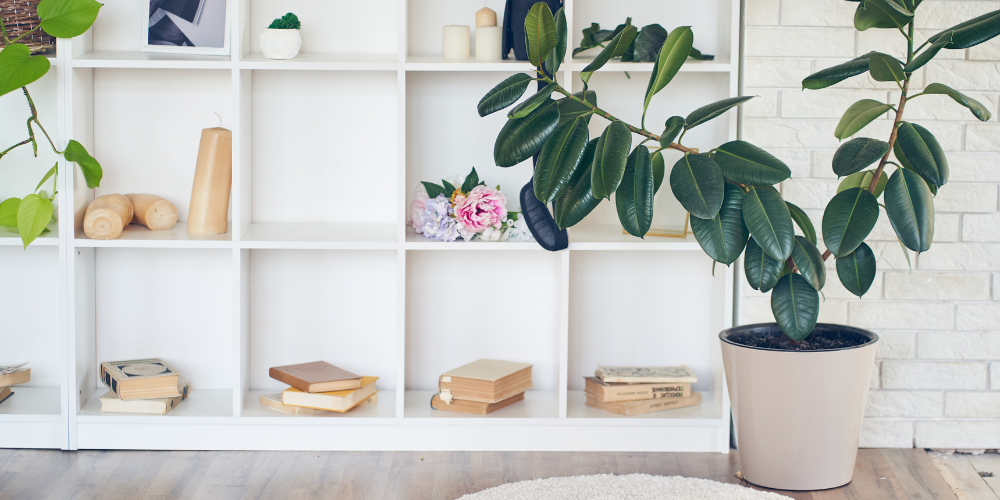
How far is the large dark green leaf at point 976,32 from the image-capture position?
1.70 metres

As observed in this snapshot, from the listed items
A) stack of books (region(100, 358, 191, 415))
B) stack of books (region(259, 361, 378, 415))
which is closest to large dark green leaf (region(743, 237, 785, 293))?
stack of books (region(259, 361, 378, 415))

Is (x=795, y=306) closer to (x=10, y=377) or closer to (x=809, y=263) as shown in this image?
(x=809, y=263)

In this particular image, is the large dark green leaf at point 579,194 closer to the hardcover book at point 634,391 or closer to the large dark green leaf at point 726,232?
the large dark green leaf at point 726,232

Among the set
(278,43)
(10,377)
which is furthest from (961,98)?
(10,377)

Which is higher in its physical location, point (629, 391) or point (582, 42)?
point (582, 42)

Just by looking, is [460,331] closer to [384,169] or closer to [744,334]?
[384,169]

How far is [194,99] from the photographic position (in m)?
2.38

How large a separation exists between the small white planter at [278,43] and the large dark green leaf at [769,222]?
1.29 meters

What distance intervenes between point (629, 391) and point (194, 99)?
1.57 meters

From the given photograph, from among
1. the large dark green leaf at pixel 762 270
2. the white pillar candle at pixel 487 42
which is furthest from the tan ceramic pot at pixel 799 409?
the white pillar candle at pixel 487 42

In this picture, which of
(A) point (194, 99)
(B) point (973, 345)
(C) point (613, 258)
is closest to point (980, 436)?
(B) point (973, 345)

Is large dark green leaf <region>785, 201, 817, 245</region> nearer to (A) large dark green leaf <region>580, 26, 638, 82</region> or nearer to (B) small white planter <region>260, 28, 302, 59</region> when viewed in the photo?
(A) large dark green leaf <region>580, 26, 638, 82</region>

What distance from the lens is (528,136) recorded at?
1.83m

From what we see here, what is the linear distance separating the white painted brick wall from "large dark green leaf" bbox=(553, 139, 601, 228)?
1.94ft
